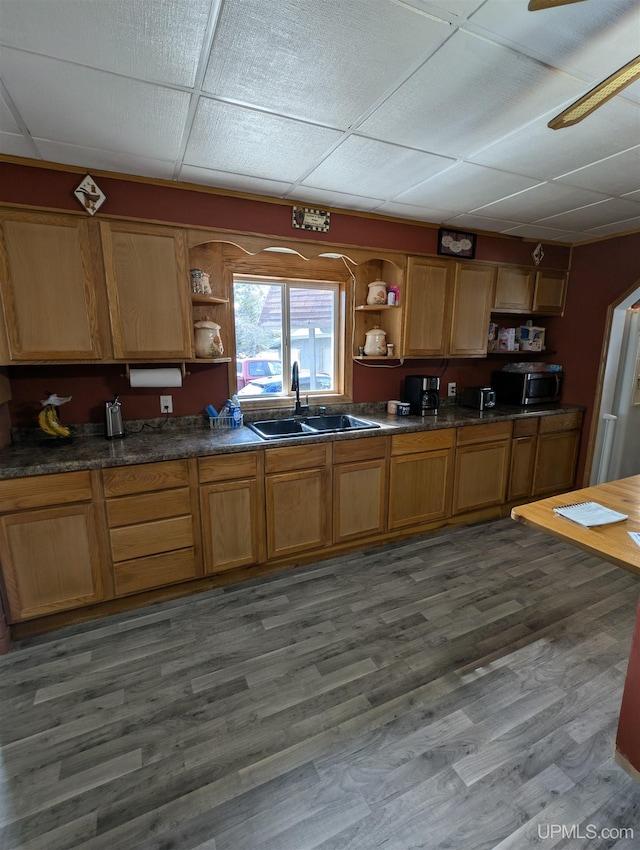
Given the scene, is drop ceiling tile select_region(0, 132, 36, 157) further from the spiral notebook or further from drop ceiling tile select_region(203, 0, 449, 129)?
the spiral notebook

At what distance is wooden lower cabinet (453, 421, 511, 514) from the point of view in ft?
10.5

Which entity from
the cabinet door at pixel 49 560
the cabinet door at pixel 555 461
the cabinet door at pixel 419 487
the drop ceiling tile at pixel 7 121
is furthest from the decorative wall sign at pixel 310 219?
the cabinet door at pixel 555 461

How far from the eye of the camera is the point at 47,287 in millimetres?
2107

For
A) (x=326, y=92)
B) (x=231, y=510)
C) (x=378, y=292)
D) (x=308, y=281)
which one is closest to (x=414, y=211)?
(x=378, y=292)

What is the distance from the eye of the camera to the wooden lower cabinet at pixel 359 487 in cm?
274

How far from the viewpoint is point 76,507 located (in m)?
2.04

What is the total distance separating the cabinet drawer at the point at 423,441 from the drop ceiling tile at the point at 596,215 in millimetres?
1815

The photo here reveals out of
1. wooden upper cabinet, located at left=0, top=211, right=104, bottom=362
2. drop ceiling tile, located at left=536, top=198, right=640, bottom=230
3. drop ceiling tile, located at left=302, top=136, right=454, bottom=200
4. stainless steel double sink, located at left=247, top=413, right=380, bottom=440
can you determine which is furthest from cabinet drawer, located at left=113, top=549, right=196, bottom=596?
drop ceiling tile, located at left=536, top=198, right=640, bottom=230

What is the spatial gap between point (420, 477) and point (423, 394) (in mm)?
733

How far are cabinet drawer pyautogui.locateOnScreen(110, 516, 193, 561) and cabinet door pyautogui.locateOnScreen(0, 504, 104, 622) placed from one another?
4.4 inches

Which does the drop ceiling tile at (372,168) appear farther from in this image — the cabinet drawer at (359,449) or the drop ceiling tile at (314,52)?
the cabinet drawer at (359,449)

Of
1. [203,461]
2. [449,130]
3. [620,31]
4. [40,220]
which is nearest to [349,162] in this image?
[449,130]

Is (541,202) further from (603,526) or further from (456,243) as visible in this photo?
(603,526)

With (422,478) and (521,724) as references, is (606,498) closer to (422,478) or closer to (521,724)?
(521,724)
